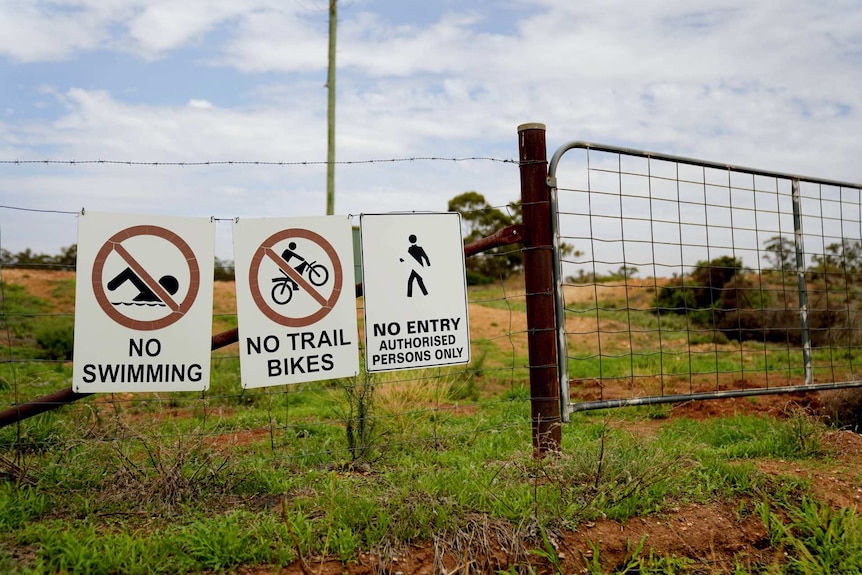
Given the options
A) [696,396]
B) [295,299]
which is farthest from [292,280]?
[696,396]

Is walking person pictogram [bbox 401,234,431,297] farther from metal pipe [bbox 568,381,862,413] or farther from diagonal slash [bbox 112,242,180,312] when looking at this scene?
diagonal slash [bbox 112,242,180,312]

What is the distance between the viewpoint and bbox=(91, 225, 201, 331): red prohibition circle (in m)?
4.34

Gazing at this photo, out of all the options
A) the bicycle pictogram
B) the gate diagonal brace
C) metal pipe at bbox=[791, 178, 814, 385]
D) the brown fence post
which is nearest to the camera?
the gate diagonal brace

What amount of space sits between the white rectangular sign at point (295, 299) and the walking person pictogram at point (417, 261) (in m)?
0.39

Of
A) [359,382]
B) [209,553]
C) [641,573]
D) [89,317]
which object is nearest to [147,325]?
[89,317]

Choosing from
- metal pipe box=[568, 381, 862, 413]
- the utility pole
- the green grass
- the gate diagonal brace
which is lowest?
the green grass

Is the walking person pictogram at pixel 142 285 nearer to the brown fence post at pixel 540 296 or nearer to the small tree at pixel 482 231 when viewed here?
the brown fence post at pixel 540 296

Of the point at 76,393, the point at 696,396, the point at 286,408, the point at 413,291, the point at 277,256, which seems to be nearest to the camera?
the point at 76,393

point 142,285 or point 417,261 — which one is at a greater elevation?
point 417,261

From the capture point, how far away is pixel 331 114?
16.4 metres

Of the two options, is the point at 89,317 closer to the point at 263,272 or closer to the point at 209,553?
the point at 263,272

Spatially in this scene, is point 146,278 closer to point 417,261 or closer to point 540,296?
point 417,261

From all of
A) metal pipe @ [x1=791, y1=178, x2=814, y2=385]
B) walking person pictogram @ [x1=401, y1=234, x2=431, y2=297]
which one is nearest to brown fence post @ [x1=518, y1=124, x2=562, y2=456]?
walking person pictogram @ [x1=401, y1=234, x2=431, y2=297]

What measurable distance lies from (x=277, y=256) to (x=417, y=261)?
0.92 m
